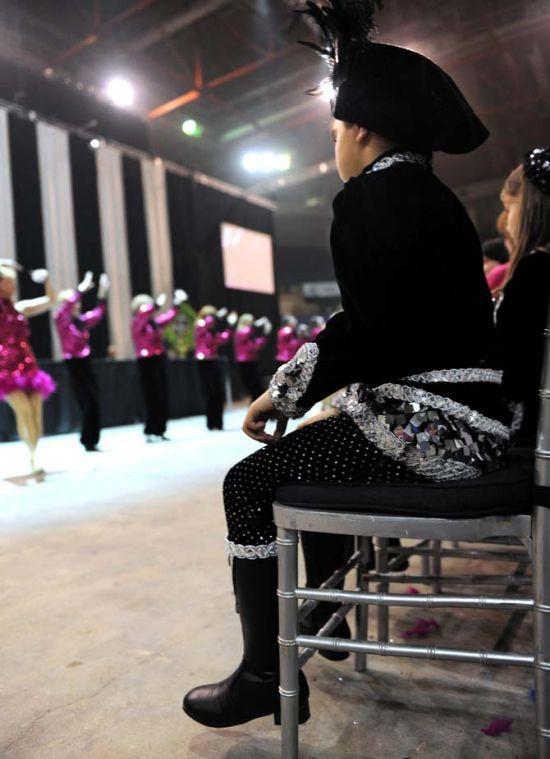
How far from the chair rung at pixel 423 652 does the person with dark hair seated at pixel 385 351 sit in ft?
0.30

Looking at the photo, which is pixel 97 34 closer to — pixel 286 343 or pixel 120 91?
pixel 120 91

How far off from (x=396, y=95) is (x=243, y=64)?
8.10m

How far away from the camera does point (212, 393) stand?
6.71 m

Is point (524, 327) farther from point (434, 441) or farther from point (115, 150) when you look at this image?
point (115, 150)

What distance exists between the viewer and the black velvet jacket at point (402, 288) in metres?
0.89

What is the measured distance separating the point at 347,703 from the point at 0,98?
323 inches

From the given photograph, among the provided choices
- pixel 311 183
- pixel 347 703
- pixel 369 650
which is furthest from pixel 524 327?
pixel 311 183

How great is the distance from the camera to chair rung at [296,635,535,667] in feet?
2.68

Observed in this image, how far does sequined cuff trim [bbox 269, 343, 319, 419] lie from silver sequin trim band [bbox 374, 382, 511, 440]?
0.12 metres

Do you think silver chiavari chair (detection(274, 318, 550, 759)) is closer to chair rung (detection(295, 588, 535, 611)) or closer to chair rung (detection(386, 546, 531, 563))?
chair rung (detection(295, 588, 535, 611))

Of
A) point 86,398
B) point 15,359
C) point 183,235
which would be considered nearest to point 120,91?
point 183,235

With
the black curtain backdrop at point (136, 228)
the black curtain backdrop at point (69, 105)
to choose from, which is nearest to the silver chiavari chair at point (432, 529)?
the black curtain backdrop at point (69, 105)

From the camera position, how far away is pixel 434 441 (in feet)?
2.84

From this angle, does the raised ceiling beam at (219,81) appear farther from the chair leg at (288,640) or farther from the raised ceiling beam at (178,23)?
the chair leg at (288,640)
